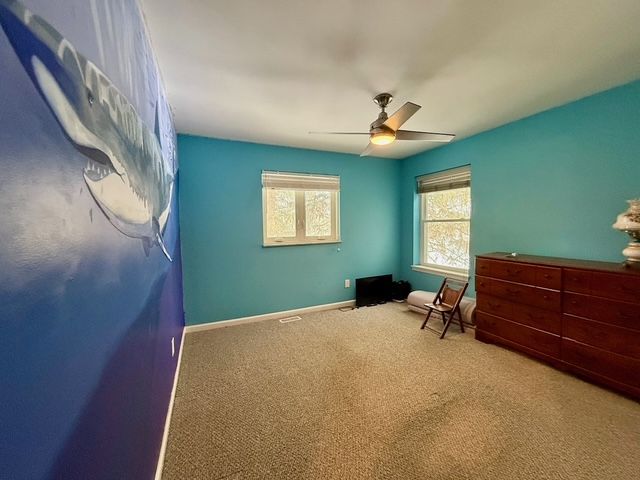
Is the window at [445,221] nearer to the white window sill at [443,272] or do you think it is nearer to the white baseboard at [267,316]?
the white window sill at [443,272]

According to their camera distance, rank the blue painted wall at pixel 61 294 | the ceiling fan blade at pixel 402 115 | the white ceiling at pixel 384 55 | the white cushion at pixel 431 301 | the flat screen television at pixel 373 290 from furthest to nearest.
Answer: the flat screen television at pixel 373 290, the white cushion at pixel 431 301, the ceiling fan blade at pixel 402 115, the white ceiling at pixel 384 55, the blue painted wall at pixel 61 294

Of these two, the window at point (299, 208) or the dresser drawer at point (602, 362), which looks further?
the window at point (299, 208)

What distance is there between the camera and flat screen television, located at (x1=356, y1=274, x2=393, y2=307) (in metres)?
3.92

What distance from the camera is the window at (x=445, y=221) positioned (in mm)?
3506

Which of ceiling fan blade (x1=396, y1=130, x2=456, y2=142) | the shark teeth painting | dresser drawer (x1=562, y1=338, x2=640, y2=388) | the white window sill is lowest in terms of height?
dresser drawer (x1=562, y1=338, x2=640, y2=388)

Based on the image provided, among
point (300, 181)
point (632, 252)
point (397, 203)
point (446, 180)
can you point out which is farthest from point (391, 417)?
point (397, 203)

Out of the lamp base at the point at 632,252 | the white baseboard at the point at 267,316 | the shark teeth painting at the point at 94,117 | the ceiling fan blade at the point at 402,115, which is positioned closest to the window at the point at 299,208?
the white baseboard at the point at 267,316

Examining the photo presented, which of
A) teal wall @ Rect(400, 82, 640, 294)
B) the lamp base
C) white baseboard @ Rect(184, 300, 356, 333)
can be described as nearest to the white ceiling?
teal wall @ Rect(400, 82, 640, 294)

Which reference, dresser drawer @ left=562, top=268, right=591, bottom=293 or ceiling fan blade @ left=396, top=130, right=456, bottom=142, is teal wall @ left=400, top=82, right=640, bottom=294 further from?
ceiling fan blade @ left=396, top=130, right=456, bottom=142

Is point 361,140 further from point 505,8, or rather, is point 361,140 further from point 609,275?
point 609,275

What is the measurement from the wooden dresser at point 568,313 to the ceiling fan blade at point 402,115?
1.73m

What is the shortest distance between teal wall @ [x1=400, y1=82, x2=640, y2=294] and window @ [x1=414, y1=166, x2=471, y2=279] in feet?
0.73

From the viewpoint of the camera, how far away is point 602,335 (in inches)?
74.5

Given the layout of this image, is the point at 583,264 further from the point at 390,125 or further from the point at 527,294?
the point at 390,125
